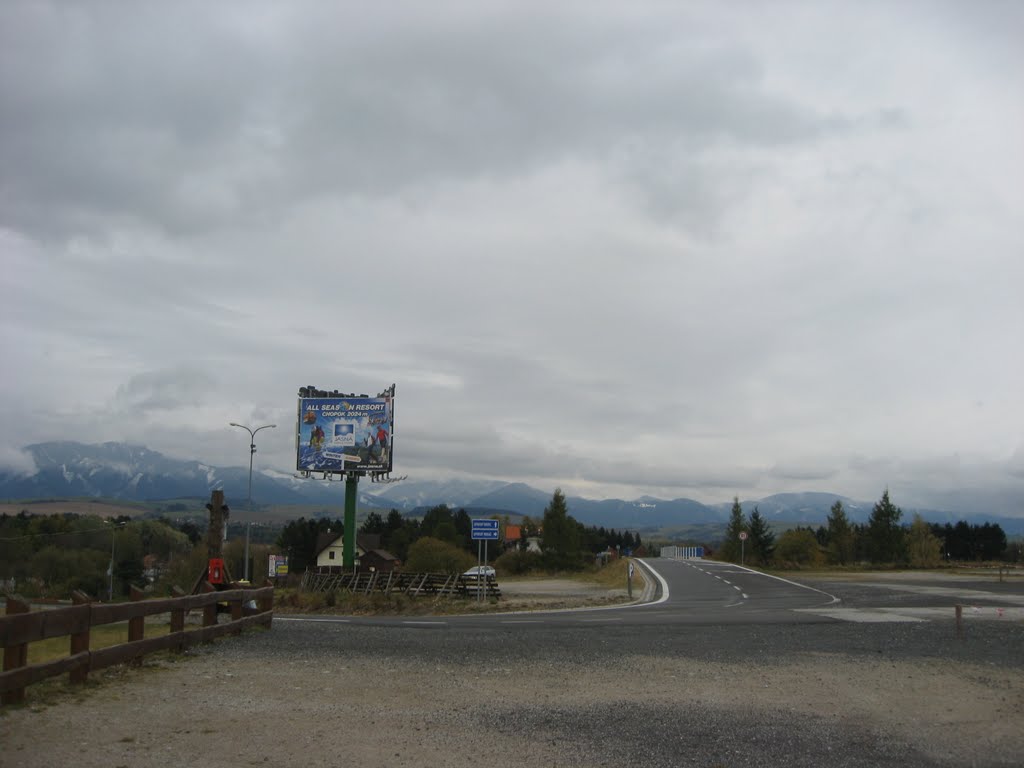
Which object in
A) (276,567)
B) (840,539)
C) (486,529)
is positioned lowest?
(276,567)

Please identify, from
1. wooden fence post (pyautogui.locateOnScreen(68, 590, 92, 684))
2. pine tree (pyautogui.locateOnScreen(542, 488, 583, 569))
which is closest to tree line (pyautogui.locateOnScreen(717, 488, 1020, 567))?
pine tree (pyautogui.locateOnScreen(542, 488, 583, 569))

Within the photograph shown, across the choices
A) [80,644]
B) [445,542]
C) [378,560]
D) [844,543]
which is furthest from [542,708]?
[378,560]

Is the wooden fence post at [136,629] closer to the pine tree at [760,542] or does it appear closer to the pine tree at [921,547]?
the pine tree at [921,547]

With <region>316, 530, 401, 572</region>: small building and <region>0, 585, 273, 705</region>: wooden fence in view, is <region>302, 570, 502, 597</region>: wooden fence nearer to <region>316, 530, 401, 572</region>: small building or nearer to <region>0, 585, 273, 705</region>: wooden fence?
<region>0, 585, 273, 705</region>: wooden fence

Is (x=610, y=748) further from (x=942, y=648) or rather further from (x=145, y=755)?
(x=942, y=648)

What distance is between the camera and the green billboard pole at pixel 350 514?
50.8 metres

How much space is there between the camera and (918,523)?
315 ft

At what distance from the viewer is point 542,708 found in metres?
9.63

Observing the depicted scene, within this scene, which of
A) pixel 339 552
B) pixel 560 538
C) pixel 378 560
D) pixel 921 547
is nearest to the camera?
pixel 921 547

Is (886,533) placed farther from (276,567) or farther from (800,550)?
(276,567)

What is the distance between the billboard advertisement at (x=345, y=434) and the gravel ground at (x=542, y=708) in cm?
3537

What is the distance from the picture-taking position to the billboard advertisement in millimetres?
50344

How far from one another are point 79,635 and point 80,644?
11 cm

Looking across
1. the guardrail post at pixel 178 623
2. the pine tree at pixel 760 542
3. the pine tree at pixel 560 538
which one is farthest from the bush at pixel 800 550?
the guardrail post at pixel 178 623
